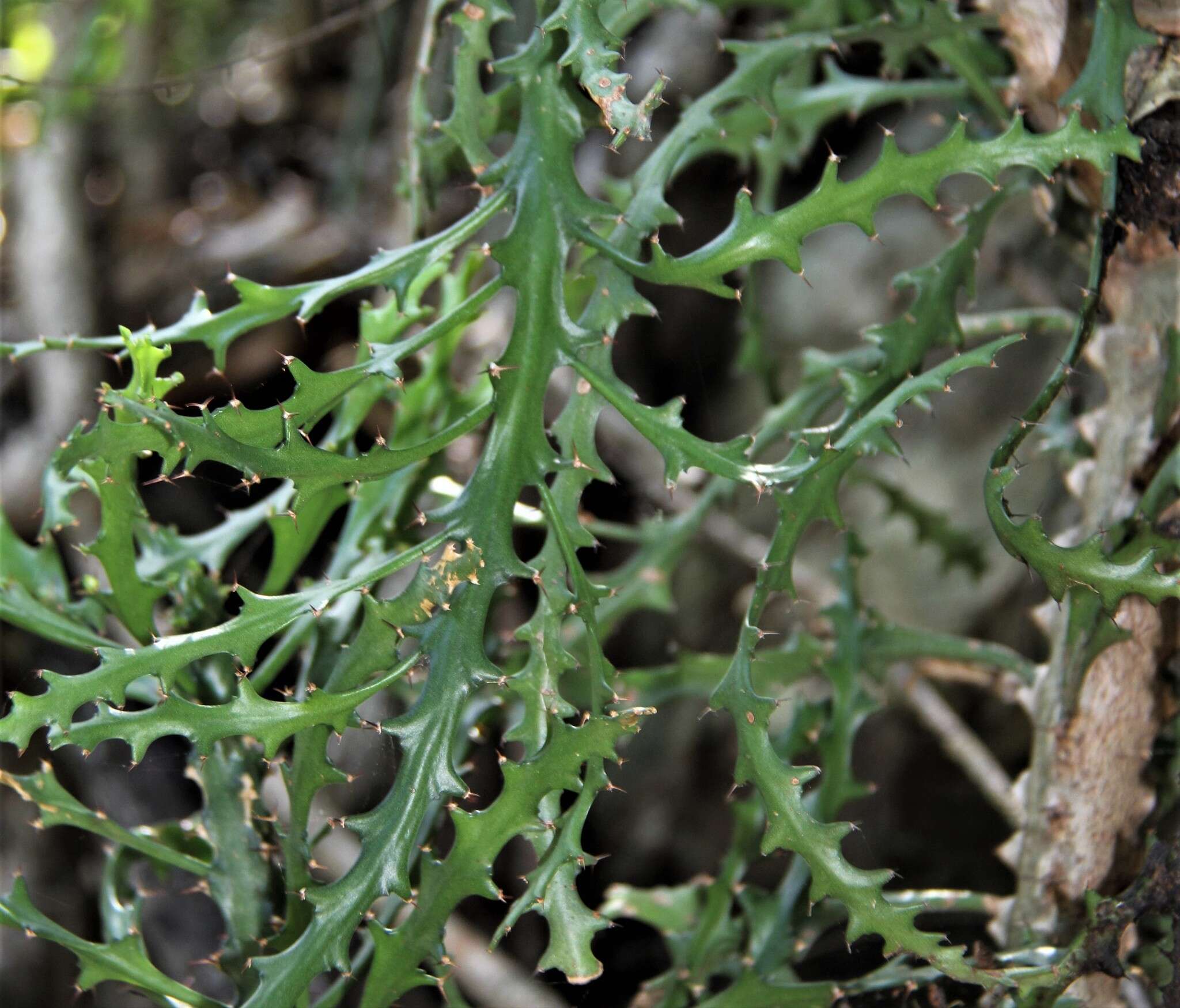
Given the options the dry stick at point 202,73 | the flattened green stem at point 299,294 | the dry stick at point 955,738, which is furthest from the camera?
the dry stick at point 955,738

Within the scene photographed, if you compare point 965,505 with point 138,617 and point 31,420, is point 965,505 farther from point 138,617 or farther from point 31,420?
point 31,420

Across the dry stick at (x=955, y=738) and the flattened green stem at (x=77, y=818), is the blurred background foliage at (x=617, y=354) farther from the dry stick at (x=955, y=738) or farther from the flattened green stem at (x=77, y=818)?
the flattened green stem at (x=77, y=818)

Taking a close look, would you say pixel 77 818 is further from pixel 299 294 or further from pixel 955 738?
pixel 955 738

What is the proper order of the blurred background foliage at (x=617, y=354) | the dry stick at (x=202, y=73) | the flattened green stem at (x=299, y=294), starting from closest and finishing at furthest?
the flattened green stem at (x=299, y=294) < the dry stick at (x=202, y=73) < the blurred background foliage at (x=617, y=354)

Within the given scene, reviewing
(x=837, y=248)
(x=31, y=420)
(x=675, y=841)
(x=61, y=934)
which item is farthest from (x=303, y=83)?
(x=61, y=934)

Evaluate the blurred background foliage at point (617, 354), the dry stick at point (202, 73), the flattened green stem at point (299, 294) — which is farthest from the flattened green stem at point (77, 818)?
the blurred background foliage at point (617, 354)

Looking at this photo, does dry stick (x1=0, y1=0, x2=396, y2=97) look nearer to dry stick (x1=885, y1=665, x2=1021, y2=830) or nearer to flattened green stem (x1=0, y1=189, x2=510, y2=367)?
flattened green stem (x1=0, y1=189, x2=510, y2=367)

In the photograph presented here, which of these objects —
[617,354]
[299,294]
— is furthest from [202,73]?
[617,354]

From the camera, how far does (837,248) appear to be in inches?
81.2

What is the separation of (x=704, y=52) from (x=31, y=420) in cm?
132

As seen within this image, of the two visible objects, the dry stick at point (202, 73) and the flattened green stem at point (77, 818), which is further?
the dry stick at point (202, 73)

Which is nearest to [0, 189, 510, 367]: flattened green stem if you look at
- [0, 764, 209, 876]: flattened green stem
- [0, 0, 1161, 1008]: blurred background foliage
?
[0, 764, 209, 876]: flattened green stem

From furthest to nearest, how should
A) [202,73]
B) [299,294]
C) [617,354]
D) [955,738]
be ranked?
[617,354] → [955,738] → [202,73] → [299,294]

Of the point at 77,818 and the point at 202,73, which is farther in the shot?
the point at 202,73
